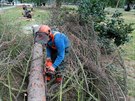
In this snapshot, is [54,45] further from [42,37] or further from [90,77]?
[90,77]

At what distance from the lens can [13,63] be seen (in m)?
4.45

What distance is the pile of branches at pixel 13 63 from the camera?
4.07 meters

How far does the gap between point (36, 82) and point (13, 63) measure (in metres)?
0.67

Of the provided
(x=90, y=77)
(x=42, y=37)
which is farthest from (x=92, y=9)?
(x=42, y=37)

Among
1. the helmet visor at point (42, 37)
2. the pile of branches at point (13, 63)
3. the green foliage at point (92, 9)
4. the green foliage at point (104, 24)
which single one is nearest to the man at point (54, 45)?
the helmet visor at point (42, 37)

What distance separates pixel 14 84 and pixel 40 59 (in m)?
0.77

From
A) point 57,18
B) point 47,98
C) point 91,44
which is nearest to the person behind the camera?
point 47,98

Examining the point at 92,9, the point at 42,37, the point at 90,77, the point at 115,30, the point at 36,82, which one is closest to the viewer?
the point at 42,37

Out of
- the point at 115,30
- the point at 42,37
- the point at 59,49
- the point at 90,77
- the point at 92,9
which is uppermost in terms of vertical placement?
the point at 42,37

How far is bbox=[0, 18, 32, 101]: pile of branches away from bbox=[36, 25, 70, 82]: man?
17.6 inches

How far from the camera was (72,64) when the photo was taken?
4621 millimetres

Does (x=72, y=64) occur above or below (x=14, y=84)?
above

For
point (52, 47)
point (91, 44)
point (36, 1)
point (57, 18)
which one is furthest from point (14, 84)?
point (36, 1)

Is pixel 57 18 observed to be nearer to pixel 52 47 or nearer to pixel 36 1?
pixel 52 47
